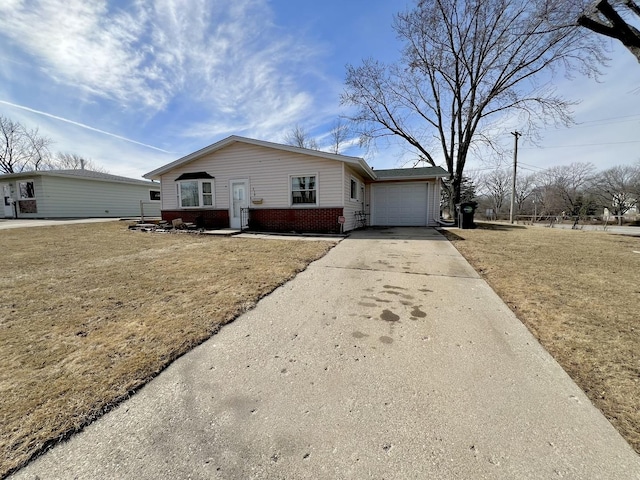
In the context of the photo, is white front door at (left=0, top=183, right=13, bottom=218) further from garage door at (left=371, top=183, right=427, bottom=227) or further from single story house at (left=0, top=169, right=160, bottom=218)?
garage door at (left=371, top=183, right=427, bottom=227)

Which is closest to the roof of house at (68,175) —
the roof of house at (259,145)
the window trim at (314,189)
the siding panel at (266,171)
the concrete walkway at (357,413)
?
the roof of house at (259,145)

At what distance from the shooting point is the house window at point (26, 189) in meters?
17.2

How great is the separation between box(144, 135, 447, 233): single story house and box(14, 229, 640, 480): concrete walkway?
25.0ft

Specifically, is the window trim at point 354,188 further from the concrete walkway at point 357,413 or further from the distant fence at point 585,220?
the distant fence at point 585,220

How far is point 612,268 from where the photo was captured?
505cm

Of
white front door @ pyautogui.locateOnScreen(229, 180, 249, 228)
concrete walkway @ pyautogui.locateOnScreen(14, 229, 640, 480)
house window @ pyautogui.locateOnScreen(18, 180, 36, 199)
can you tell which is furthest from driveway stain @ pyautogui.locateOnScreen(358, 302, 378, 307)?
house window @ pyautogui.locateOnScreen(18, 180, 36, 199)

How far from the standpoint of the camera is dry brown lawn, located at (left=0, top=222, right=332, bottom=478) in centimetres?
163

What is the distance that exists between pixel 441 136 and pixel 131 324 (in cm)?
2062

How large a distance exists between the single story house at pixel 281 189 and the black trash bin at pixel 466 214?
115 centimetres

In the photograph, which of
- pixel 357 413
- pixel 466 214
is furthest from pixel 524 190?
pixel 357 413

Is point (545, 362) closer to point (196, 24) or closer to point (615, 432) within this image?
point (615, 432)

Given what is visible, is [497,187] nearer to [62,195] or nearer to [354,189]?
[354,189]

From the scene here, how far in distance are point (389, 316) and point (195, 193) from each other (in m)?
11.9

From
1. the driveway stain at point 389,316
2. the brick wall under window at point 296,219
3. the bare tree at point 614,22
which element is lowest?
the driveway stain at point 389,316
